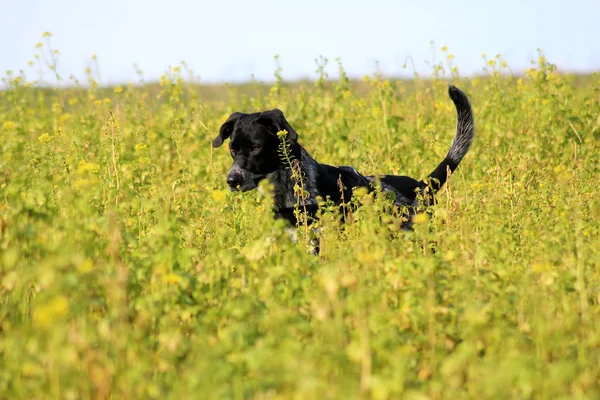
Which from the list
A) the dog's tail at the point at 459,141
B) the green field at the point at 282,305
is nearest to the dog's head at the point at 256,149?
the green field at the point at 282,305

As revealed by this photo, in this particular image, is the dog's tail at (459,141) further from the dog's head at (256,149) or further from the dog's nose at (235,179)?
the dog's nose at (235,179)

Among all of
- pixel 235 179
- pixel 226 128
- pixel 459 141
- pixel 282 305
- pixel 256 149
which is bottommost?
pixel 282 305

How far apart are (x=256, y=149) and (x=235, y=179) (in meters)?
0.34

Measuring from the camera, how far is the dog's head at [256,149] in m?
6.44

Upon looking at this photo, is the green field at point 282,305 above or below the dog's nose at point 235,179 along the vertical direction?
below

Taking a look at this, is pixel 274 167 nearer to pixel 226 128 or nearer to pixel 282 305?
pixel 226 128

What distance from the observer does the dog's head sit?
6.44 meters

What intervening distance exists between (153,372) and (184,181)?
3147 millimetres

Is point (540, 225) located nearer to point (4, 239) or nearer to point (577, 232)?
point (577, 232)

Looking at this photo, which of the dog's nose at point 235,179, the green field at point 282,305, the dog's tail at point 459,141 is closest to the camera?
the green field at point 282,305

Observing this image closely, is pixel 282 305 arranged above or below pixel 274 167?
below

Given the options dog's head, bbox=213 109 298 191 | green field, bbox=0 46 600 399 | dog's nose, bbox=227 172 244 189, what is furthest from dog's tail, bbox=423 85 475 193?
dog's nose, bbox=227 172 244 189

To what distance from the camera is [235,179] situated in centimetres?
638

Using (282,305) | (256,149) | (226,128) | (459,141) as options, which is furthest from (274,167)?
(282,305)
